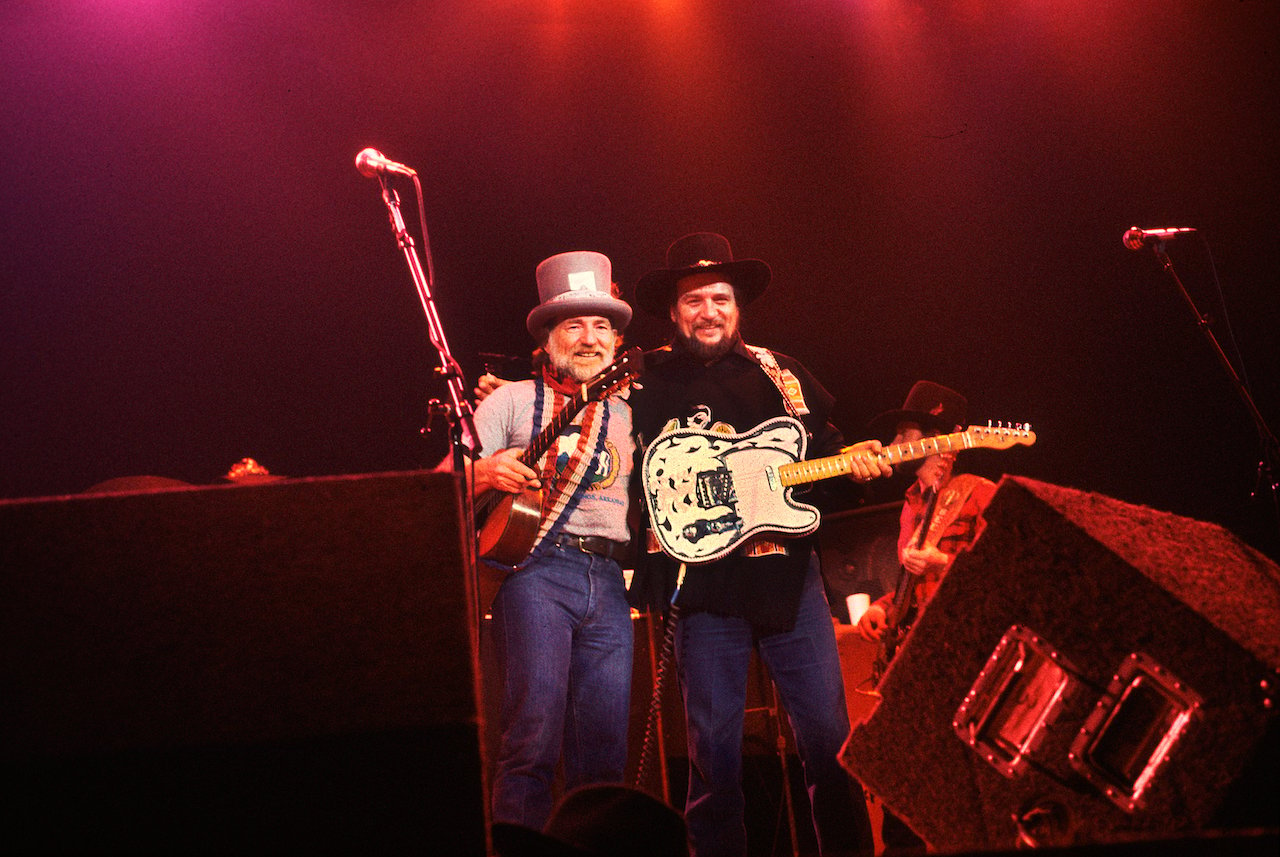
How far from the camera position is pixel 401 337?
6.54 meters

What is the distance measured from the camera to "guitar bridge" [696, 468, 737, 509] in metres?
3.34

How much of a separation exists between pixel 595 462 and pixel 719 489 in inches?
20.4

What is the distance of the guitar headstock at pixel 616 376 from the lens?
3482mm

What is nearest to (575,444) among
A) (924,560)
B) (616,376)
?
Answer: (616,376)

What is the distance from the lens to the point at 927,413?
5.36 metres

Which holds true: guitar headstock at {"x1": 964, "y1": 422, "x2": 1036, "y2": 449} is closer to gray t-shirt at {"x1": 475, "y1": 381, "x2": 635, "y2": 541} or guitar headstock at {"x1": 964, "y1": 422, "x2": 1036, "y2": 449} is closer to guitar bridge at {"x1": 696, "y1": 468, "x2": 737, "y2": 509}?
guitar bridge at {"x1": 696, "y1": 468, "x2": 737, "y2": 509}

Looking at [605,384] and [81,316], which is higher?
[81,316]

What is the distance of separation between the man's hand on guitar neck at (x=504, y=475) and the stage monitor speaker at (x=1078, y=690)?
189 cm

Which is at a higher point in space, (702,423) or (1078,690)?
(702,423)

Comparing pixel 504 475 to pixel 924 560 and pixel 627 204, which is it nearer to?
pixel 924 560

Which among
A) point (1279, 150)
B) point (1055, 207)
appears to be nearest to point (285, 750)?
point (1055, 207)

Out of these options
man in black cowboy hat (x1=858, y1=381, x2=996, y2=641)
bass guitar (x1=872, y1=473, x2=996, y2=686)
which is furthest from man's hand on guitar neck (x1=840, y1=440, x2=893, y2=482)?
bass guitar (x1=872, y1=473, x2=996, y2=686)

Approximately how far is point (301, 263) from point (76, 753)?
5455 millimetres

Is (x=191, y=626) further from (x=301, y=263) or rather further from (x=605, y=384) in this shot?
(x=301, y=263)
